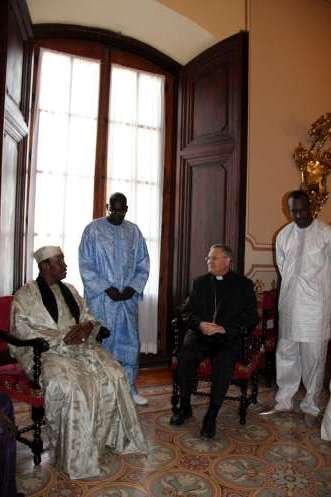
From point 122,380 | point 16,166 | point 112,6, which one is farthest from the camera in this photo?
point 112,6


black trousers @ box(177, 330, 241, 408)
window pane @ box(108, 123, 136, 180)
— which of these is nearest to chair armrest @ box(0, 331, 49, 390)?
black trousers @ box(177, 330, 241, 408)

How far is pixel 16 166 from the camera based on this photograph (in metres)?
3.29

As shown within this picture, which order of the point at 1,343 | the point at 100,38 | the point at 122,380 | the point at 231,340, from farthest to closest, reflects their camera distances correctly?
the point at 100,38 < the point at 231,340 < the point at 1,343 < the point at 122,380

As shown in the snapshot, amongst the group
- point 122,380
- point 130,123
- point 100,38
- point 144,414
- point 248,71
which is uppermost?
point 100,38

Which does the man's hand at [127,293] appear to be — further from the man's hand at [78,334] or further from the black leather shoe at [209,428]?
the black leather shoe at [209,428]

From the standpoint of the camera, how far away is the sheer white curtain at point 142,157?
415 cm

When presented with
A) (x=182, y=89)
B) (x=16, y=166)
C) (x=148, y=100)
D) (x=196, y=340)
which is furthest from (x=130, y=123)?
(x=196, y=340)

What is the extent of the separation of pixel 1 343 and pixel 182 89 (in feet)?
9.47

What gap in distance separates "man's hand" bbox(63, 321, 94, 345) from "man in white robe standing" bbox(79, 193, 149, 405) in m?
0.54

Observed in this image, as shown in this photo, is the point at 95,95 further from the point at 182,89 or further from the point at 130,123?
the point at 182,89

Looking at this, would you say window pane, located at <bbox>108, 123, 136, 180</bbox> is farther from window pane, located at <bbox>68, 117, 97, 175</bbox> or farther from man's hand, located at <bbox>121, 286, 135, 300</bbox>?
man's hand, located at <bbox>121, 286, 135, 300</bbox>

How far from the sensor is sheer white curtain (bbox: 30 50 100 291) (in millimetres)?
3844

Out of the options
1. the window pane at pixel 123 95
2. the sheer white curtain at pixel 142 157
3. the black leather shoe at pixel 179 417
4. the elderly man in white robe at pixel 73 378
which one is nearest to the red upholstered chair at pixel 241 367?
the black leather shoe at pixel 179 417

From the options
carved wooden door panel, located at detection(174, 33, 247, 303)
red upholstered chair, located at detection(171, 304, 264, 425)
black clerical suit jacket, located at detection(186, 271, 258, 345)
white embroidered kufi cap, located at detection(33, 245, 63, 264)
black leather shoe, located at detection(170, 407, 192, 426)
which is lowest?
black leather shoe, located at detection(170, 407, 192, 426)
